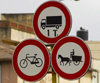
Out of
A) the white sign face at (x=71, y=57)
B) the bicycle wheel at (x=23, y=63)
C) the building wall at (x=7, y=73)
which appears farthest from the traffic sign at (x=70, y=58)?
the building wall at (x=7, y=73)

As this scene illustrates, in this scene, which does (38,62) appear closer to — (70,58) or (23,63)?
(23,63)

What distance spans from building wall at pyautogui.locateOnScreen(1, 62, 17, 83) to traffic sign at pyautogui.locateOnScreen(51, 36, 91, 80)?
22.6 metres

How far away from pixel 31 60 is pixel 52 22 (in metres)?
0.53

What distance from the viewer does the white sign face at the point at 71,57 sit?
→ 5.79 metres

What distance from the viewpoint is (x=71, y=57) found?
5.80m

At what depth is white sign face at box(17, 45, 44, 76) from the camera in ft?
19.6

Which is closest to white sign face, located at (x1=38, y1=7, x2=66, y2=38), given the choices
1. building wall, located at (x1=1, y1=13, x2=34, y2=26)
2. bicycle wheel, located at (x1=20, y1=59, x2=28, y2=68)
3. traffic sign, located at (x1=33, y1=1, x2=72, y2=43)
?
traffic sign, located at (x1=33, y1=1, x2=72, y2=43)

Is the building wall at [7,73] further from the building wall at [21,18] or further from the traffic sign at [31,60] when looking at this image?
the building wall at [21,18]

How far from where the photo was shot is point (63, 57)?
5.79 metres

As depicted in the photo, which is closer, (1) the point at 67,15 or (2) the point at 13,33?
(1) the point at 67,15

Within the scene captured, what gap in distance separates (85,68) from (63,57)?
29 cm

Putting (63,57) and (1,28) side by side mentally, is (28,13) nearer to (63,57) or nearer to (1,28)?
(1,28)

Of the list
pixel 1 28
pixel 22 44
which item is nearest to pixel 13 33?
pixel 1 28

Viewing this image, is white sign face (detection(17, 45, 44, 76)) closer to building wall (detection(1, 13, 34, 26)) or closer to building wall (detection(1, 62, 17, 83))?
building wall (detection(1, 62, 17, 83))
